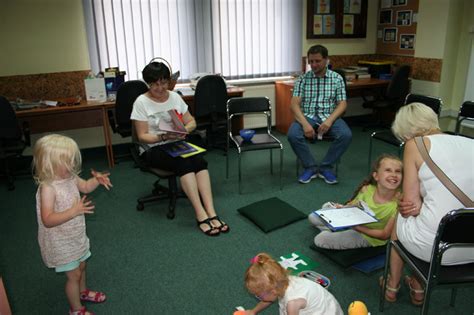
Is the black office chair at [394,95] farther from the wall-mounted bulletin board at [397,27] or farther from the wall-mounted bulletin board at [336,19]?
the wall-mounted bulletin board at [336,19]

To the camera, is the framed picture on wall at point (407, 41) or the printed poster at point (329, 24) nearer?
the framed picture on wall at point (407, 41)

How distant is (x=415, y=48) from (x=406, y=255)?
13.9ft

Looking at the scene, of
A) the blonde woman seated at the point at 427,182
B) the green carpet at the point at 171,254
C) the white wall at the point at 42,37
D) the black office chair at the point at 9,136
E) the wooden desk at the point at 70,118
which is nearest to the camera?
the blonde woman seated at the point at 427,182

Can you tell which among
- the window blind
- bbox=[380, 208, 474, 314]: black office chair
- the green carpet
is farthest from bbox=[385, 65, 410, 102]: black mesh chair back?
bbox=[380, 208, 474, 314]: black office chair

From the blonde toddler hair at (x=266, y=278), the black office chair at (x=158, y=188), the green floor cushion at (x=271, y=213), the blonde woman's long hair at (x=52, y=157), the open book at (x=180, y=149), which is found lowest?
the green floor cushion at (x=271, y=213)

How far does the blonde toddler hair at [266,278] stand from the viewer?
1.41 meters

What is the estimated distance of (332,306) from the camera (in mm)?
1549

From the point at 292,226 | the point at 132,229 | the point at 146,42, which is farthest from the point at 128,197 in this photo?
the point at 146,42

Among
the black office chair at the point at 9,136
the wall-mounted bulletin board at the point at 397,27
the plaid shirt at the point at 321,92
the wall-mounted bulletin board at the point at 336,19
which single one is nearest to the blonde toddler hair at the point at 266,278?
the plaid shirt at the point at 321,92

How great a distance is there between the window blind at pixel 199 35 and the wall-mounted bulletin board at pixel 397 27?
4.30ft

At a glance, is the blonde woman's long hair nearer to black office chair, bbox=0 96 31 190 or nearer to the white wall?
black office chair, bbox=0 96 31 190

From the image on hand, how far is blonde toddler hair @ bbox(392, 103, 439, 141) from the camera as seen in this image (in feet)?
5.81

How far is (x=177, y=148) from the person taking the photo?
2969 millimetres

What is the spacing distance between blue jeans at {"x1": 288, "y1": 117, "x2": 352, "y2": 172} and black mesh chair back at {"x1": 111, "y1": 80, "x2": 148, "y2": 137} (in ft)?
5.24
